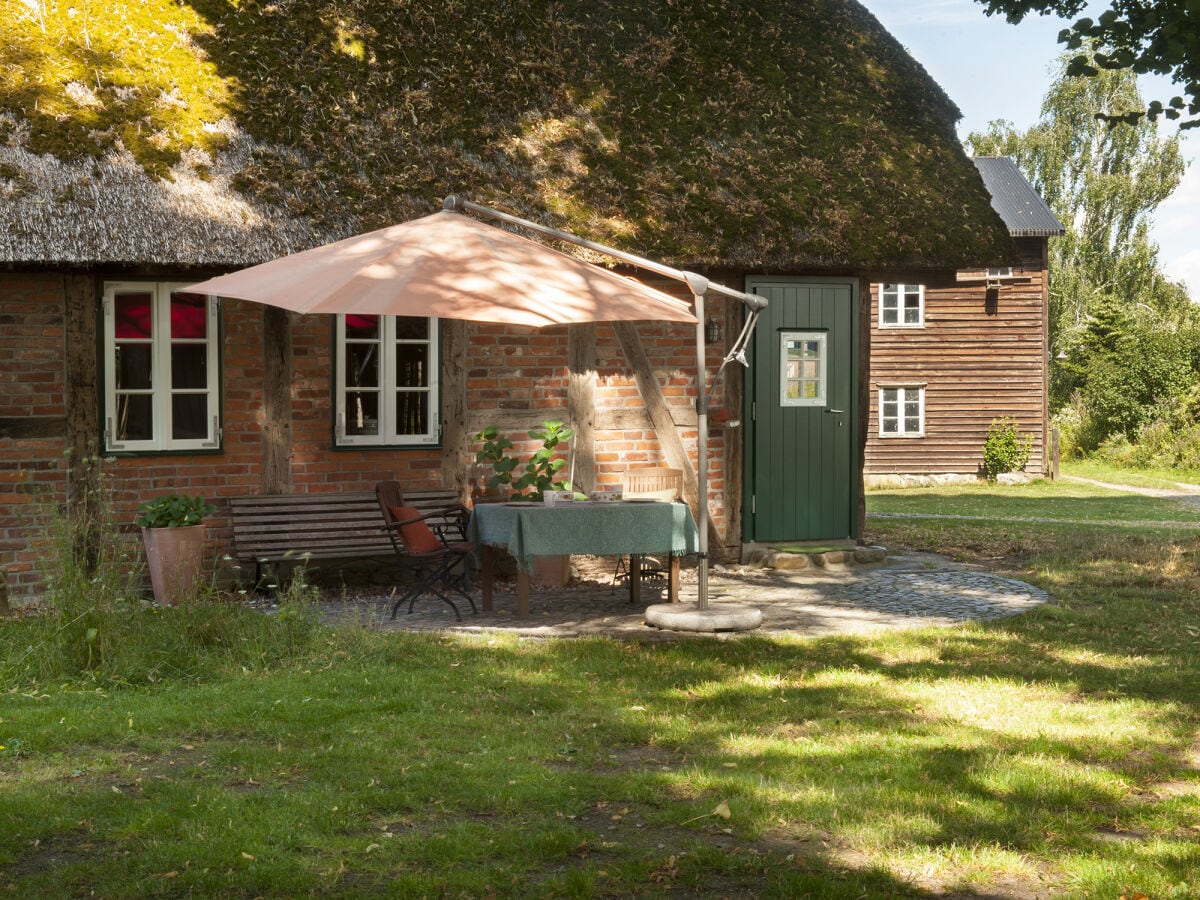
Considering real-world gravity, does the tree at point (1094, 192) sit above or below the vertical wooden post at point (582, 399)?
above

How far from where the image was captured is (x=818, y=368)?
11.2 m

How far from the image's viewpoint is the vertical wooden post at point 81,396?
894 cm

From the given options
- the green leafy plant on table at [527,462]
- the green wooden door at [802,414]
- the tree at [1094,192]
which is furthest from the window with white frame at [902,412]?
the green leafy plant on table at [527,462]

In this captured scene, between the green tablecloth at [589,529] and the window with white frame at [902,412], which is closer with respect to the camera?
the green tablecloth at [589,529]

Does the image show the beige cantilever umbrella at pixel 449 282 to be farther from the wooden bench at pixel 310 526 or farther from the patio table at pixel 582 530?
the wooden bench at pixel 310 526

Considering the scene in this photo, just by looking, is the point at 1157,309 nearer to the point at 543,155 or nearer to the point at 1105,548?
the point at 1105,548

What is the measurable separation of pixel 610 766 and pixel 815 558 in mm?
5910

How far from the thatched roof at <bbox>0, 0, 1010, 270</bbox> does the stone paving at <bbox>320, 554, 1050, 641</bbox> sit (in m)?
2.47

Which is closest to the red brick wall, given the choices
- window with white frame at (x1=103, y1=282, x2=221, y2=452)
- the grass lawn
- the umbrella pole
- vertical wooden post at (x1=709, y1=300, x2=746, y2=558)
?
window with white frame at (x1=103, y1=282, x2=221, y2=452)

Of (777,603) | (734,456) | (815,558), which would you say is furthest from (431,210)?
(815,558)

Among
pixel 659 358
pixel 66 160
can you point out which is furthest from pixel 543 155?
pixel 66 160

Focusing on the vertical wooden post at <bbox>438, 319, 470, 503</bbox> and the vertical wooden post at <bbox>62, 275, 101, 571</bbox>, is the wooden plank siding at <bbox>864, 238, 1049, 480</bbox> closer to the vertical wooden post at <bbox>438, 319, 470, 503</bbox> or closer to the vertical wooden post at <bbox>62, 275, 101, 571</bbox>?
the vertical wooden post at <bbox>438, 319, 470, 503</bbox>

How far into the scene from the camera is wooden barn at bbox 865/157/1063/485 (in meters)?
24.1

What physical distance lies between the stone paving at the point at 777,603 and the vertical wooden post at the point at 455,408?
91cm
